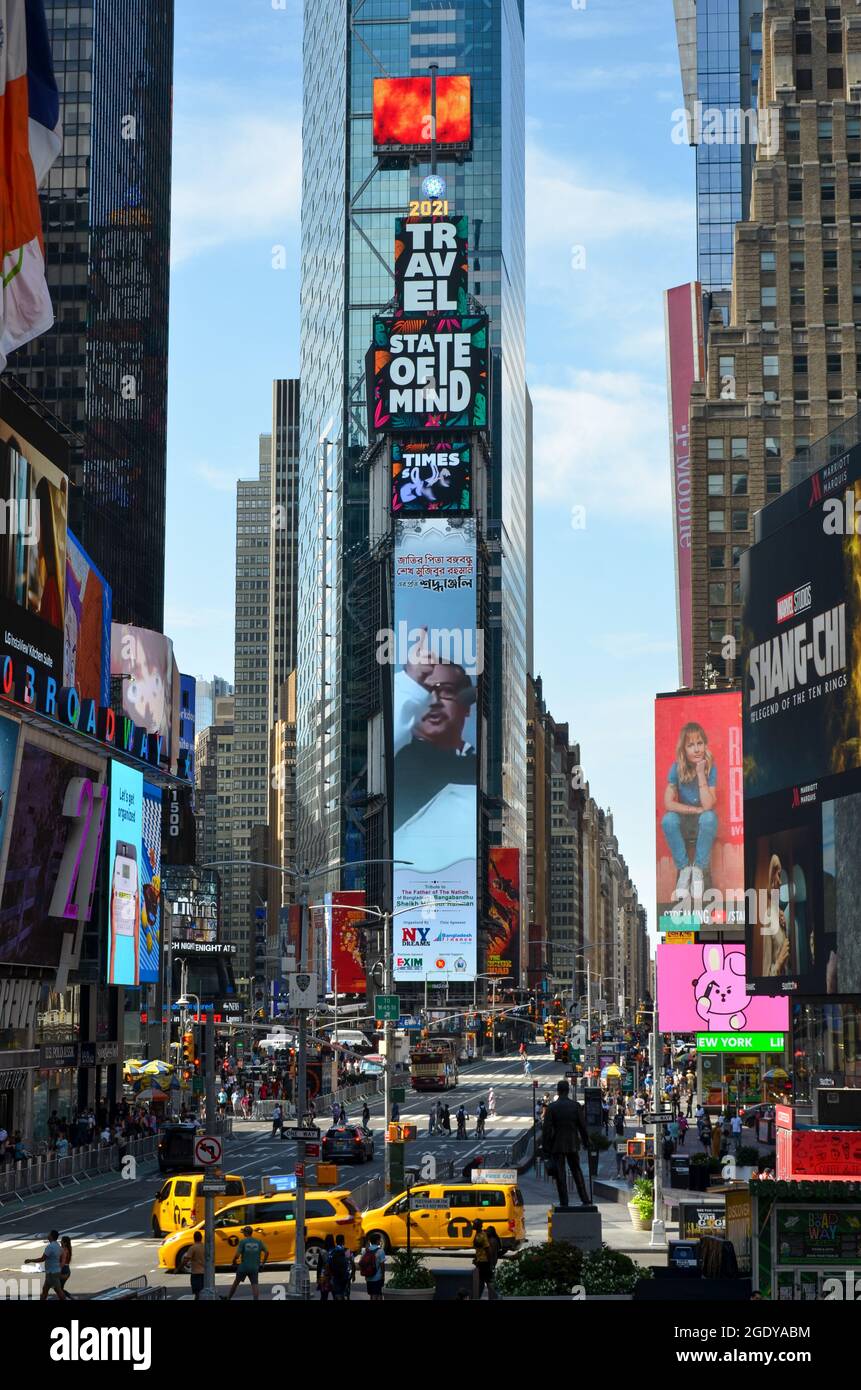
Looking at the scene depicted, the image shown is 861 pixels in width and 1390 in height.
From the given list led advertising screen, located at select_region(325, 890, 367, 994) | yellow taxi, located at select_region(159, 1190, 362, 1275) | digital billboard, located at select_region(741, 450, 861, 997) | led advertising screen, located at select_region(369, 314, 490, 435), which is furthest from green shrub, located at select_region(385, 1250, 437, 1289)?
led advertising screen, located at select_region(369, 314, 490, 435)

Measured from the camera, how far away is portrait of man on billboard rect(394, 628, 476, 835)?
17338 centimetres

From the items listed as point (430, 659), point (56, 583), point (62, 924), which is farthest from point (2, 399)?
point (430, 659)

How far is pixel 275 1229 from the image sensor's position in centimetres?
3912

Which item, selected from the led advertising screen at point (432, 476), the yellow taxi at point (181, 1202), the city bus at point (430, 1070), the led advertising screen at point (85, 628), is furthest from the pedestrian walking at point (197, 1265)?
the led advertising screen at point (432, 476)

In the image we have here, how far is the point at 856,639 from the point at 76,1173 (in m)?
32.1

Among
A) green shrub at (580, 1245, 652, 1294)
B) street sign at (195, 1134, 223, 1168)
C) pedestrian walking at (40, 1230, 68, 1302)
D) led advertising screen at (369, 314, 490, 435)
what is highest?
led advertising screen at (369, 314, 490, 435)

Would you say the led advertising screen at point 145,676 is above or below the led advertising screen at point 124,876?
above

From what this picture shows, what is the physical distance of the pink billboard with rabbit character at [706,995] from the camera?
8406 cm

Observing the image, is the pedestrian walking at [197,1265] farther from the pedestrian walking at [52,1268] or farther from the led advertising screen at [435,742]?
the led advertising screen at [435,742]

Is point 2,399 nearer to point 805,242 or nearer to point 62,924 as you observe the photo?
point 62,924

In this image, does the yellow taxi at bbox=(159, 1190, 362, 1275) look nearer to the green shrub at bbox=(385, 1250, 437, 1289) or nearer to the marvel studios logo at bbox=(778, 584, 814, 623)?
the green shrub at bbox=(385, 1250, 437, 1289)

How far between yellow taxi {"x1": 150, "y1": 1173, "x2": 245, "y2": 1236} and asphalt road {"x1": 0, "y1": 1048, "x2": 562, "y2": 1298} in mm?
549

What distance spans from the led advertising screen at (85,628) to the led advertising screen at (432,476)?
85.9 metres

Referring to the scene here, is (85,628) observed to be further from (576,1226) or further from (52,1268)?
(576,1226)
